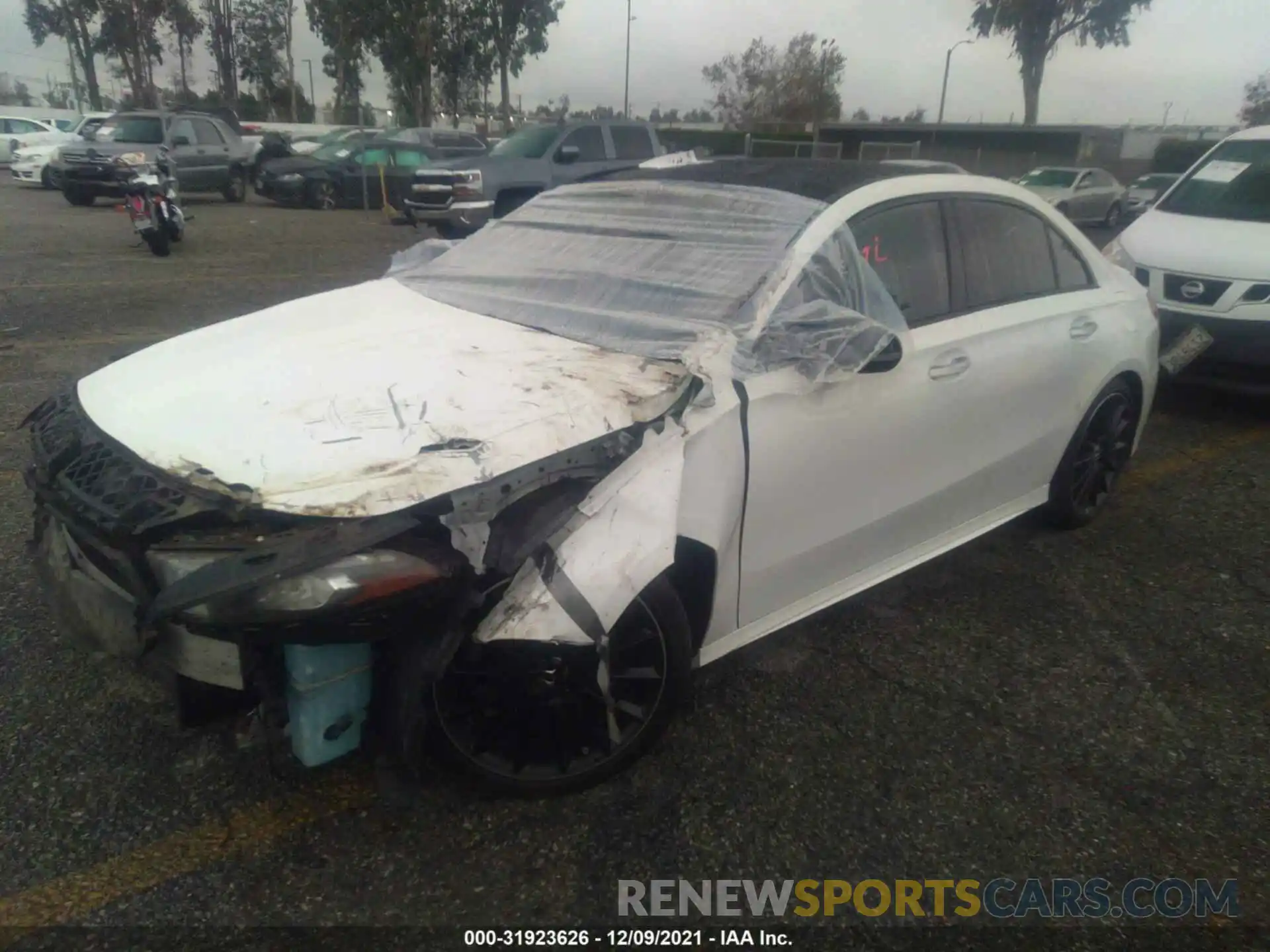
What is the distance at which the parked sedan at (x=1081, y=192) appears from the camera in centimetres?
1978

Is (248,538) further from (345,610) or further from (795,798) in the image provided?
(795,798)

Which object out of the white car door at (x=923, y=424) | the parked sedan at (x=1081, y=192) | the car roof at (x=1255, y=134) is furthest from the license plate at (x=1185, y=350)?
the parked sedan at (x=1081, y=192)

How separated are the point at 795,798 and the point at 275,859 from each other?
4.38 ft

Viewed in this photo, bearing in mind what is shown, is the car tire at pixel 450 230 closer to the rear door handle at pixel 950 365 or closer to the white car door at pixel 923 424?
the white car door at pixel 923 424

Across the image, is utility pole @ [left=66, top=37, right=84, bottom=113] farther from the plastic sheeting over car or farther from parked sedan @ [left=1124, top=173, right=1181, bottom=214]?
the plastic sheeting over car

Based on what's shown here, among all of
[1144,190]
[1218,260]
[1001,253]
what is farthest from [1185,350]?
[1144,190]

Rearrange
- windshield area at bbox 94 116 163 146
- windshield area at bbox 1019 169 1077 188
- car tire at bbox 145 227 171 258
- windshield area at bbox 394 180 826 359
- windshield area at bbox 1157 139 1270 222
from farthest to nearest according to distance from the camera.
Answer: windshield area at bbox 1019 169 1077 188
windshield area at bbox 94 116 163 146
car tire at bbox 145 227 171 258
windshield area at bbox 1157 139 1270 222
windshield area at bbox 394 180 826 359

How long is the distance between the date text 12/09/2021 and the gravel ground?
0.10ft

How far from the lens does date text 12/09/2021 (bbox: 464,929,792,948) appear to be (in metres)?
2.05

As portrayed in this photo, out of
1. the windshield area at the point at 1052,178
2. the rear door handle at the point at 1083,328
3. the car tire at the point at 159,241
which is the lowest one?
the car tire at the point at 159,241

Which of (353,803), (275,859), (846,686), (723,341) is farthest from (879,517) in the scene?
(275,859)

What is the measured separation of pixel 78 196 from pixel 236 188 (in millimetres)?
3307

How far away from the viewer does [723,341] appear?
8.46 feet

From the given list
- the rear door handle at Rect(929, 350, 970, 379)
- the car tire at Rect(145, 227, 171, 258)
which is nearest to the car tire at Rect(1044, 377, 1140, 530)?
the rear door handle at Rect(929, 350, 970, 379)
